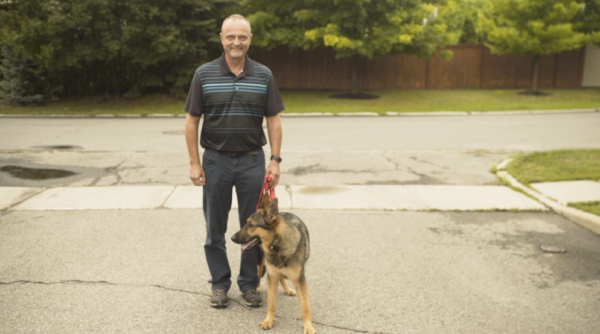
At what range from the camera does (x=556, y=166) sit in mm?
10180

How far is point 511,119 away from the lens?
18.9 metres

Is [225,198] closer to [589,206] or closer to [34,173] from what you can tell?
[589,206]

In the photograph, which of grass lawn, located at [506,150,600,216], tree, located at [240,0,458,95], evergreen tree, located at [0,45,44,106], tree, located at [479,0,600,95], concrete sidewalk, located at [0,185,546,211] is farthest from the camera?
tree, located at [479,0,600,95]

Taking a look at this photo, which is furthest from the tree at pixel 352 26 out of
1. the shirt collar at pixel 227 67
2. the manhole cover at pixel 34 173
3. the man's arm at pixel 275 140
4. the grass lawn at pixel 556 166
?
the shirt collar at pixel 227 67

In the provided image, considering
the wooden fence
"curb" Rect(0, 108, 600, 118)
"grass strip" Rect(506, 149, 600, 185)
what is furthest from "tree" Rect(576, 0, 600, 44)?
"grass strip" Rect(506, 149, 600, 185)

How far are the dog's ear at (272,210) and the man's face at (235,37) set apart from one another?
121cm

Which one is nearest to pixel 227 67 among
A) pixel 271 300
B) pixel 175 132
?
pixel 271 300

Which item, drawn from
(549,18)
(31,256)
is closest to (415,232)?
(31,256)

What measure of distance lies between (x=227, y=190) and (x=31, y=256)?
2.55 m

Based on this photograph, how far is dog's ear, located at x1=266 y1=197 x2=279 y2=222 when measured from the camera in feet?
13.0

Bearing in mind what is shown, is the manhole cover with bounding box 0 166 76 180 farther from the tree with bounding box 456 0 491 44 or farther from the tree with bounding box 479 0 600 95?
the tree with bounding box 456 0 491 44

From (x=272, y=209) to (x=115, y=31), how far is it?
1940 cm

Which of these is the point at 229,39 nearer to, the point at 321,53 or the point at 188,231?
the point at 188,231

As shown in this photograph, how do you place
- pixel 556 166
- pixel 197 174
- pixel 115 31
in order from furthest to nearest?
1. pixel 115 31
2. pixel 556 166
3. pixel 197 174
